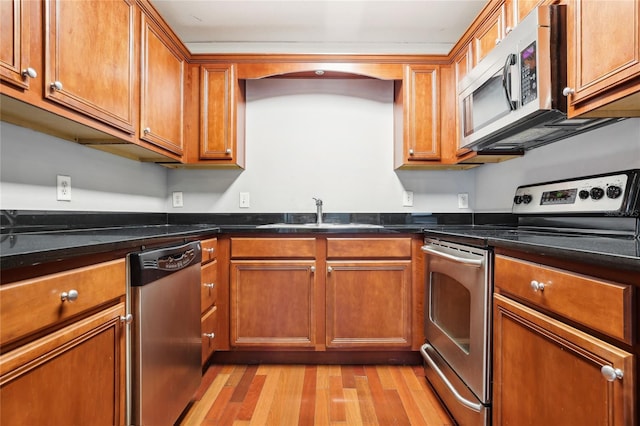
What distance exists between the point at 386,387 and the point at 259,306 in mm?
842

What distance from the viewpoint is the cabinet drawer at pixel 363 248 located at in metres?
1.89

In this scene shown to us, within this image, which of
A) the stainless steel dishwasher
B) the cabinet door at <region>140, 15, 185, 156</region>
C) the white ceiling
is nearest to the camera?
the stainless steel dishwasher

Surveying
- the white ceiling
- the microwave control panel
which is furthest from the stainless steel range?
the white ceiling

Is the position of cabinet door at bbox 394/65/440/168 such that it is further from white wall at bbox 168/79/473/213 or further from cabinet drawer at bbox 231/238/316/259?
cabinet drawer at bbox 231/238/316/259

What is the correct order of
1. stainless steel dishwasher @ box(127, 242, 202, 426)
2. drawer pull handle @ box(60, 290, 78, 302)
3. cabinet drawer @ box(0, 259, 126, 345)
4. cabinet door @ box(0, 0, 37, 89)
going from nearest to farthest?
cabinet drawer @ box(0, 259, 126, 345) < drawer pull handle @ box(60, 290, 78, 302) < cabinet door @ box(0, 0, 37, 89) < stainless steel dishwasher @ box(127, 242, 202, 426)

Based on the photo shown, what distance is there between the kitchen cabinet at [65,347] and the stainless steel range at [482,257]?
1.27 m

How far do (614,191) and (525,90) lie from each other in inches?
20.5

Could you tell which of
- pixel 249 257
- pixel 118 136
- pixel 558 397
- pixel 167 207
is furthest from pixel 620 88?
pixel 167 207

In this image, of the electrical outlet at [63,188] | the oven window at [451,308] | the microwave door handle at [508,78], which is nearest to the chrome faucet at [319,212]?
the oven window at [451,308]

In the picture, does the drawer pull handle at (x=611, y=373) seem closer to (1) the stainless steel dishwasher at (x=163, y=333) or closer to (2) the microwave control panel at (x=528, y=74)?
(2) the microwave control panel at (x=528, y=74)

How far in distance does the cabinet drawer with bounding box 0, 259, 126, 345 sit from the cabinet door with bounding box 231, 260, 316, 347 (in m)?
0.96

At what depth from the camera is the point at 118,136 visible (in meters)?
1.43

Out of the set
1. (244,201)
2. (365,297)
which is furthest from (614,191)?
(244,201)

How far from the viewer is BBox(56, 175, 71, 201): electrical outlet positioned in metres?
1.43
